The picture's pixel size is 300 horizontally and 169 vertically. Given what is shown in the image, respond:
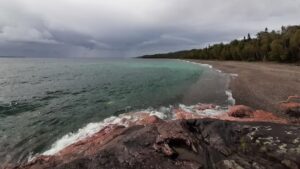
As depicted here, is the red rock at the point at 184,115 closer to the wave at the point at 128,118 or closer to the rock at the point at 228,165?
the wave at the point at 128,118

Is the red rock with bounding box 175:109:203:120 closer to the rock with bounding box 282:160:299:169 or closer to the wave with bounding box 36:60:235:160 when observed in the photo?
the wave with bounding box 36:60:235:160

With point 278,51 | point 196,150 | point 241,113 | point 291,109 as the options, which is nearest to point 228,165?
point 196,150

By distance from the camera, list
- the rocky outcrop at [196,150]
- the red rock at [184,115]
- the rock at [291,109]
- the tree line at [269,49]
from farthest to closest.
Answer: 1. the tree line at [269,49]
2. the red rock at [184,115]
3. the rock at [291,109]
4. the rocky outcrop at [196,150]

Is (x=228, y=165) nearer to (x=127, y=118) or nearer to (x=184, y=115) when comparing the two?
(x=184, y=115)

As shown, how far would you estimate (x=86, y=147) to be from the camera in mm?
12953

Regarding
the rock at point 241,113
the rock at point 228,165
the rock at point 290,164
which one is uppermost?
the rock at point 228,165

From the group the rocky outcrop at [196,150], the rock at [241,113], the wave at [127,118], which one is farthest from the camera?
the rock at [241,113]

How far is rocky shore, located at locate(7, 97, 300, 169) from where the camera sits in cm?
956

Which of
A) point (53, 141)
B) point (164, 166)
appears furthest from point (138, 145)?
point (53, 141)

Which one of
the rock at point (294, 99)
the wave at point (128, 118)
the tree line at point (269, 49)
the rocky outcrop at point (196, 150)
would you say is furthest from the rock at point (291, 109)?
the tree line at point (269, 49)

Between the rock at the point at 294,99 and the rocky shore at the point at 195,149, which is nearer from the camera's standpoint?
the rocky shore at the point at 195,149

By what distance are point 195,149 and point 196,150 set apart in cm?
7

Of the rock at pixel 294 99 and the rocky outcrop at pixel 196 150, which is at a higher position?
the rocky outcrop at pixel 196 150

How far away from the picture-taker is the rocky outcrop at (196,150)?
376 inches
